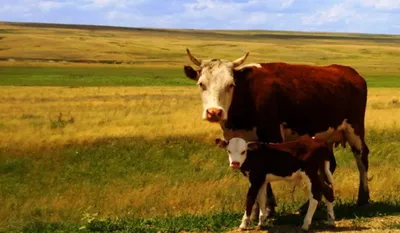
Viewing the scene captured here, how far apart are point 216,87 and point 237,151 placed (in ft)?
3.21

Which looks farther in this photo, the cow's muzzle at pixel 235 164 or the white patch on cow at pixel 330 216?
the white patch on cow at pixel 330 216

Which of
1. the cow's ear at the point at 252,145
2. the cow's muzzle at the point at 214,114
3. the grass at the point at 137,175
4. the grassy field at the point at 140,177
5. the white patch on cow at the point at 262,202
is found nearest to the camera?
the cow's muzzle at the point at 214,114

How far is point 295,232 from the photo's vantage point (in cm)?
949

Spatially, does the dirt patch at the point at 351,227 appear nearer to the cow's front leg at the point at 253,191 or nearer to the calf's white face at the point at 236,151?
the cow's front leg at the point at 253,191

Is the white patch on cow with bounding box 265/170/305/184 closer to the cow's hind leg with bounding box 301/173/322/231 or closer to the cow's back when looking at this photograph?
the cow's hind leg with bounding box 301/173/322/231

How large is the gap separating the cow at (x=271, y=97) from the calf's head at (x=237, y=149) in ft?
1.36

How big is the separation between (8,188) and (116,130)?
6.71 m

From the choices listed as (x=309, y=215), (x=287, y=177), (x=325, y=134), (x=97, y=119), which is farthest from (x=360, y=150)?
(x=97, y=119)

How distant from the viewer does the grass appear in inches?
443

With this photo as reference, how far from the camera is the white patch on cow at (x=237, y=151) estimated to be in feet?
29.9

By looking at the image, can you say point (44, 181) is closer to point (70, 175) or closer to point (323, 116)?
point (70, 175)

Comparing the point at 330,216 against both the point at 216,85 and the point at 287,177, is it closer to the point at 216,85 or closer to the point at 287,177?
the point at 287,177

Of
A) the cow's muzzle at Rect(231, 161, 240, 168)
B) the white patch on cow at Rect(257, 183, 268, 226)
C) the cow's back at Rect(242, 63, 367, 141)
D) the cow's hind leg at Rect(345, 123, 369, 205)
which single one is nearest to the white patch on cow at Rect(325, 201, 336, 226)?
the white patch on cow at Rect(257, 183, 268, 226)

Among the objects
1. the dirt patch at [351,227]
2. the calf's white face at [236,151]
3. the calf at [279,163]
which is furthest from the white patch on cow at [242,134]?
the dirt patch at [351,227]
